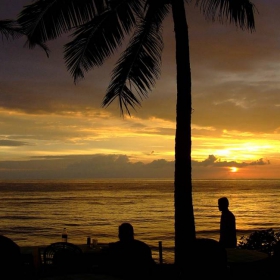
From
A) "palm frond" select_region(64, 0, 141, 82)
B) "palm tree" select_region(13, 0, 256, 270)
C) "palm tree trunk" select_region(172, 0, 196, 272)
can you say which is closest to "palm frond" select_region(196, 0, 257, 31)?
"palm tree" select_region(13, 0, 256, 270)

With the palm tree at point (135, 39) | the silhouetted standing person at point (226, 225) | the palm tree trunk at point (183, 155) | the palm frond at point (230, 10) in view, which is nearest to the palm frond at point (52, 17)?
the palm tree at point (135, 39)

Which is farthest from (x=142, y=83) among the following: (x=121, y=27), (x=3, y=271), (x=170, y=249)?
(x=170, y=249)

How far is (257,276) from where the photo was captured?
8.62 m

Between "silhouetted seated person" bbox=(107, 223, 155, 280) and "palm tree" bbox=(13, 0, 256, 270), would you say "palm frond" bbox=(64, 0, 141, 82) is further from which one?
"silhouetted seated person" bbox=(107, 223, 155, 280)

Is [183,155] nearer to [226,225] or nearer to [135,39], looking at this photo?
[226,225]

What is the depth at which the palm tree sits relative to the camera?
8.80m

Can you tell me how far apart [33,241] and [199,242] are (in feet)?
92.2

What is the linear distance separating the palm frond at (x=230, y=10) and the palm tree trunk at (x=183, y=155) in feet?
3.53

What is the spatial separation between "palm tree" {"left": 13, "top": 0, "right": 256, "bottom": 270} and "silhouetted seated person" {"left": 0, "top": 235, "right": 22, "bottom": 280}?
12.1 feet

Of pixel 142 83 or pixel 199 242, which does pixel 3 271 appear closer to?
pixel 199 242

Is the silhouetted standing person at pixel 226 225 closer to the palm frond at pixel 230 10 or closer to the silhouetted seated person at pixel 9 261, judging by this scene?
the palm frond at pixel 230 10

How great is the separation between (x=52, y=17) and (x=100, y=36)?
1.10 m

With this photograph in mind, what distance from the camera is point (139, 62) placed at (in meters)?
10.3

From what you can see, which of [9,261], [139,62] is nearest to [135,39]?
[139,62]
